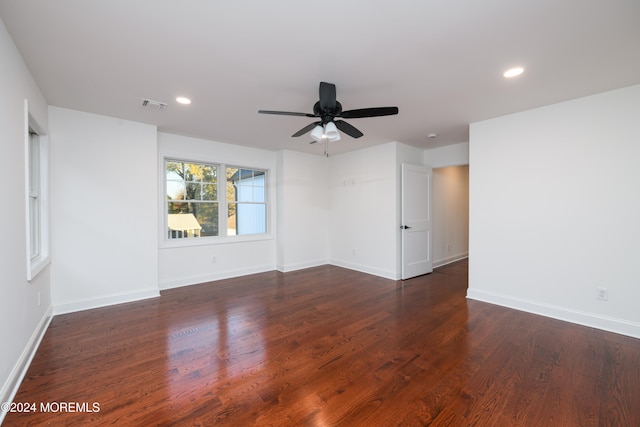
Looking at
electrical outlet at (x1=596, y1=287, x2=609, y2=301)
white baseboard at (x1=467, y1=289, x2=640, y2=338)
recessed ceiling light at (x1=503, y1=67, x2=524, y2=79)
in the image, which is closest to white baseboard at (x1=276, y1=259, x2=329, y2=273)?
white baseboard at (x1=467, y1=289, x2=640, y2=338)

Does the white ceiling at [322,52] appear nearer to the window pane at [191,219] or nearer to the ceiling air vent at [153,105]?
the ceiling air vent at [153,105]

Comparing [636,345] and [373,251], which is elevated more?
[373,251]

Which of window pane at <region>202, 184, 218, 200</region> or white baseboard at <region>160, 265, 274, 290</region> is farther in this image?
window pane at <region>202, 184, 218, 200</region>

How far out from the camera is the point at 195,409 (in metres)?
1.79

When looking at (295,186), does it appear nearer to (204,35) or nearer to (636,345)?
(204,35)

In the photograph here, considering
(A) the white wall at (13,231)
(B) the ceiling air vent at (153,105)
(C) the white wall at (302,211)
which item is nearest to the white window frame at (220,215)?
(C) the white wall at (302,211)

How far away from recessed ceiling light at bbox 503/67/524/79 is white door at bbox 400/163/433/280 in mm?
2382

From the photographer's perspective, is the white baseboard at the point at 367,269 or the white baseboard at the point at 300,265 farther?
the white baseboard at the point at 300,265

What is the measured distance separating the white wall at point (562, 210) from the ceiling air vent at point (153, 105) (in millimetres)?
4111

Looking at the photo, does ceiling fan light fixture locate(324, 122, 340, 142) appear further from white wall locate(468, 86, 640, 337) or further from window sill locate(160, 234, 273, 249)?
window sill locate(160, 234, 273, 249)

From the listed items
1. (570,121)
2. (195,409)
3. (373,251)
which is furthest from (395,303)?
(570,121)

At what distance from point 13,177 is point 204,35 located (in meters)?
1.80

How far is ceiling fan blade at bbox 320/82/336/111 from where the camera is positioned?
7.95ft

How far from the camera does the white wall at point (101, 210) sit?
3354 mm
